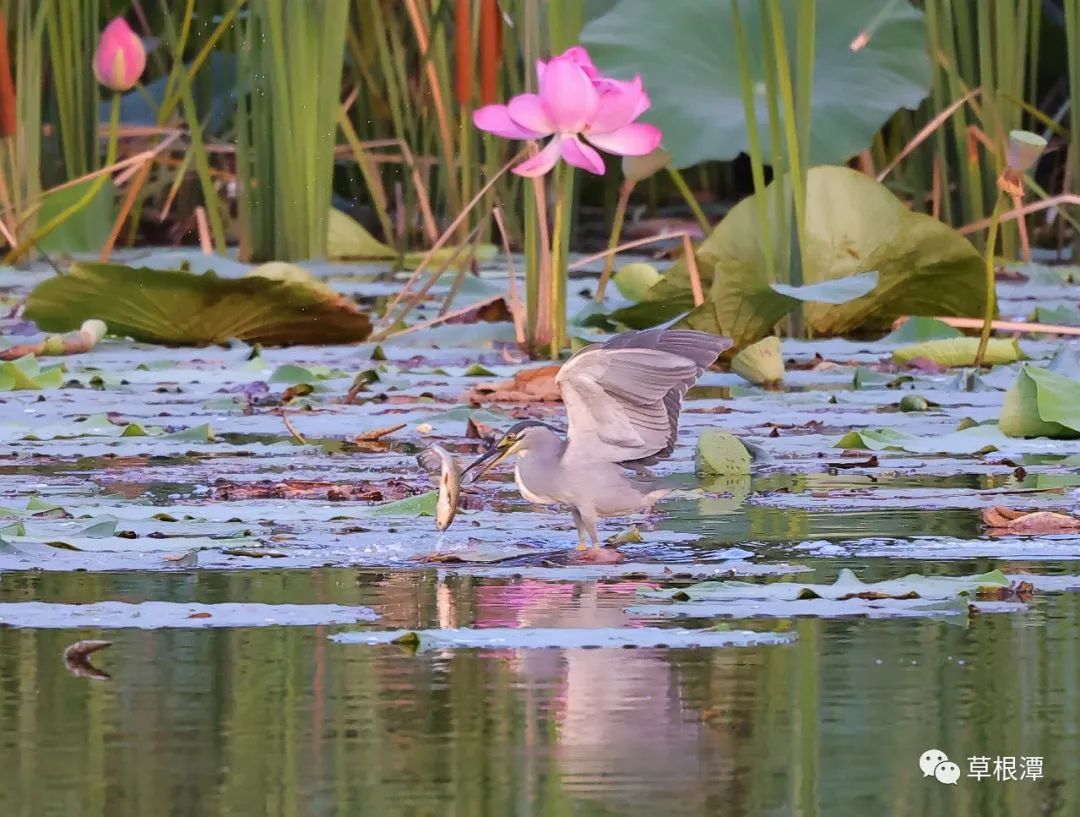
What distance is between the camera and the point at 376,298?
284 inches

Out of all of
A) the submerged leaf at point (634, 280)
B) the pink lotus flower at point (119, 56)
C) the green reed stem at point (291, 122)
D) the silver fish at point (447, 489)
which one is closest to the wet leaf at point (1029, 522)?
the silver fish at point (447, 489)

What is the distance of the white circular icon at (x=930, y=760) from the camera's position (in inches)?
69.8

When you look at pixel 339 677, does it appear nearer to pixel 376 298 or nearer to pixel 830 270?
pixel 830 270

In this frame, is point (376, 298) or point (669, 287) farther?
point (376, 298)

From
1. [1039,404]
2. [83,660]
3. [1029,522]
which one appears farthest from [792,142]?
[83,660]

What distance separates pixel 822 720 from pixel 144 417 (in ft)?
9.03

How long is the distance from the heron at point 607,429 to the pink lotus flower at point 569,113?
1671 millimetres

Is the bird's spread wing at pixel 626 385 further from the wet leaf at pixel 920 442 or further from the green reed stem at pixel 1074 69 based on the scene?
the green reed stem at pixel 1074 69

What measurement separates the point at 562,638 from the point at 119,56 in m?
5.70

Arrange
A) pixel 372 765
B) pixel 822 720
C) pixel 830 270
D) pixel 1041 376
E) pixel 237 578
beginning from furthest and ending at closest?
pixel 830 270 → pixel 1041 376 → pixel 237 578 → pixel 822 720 → pixel 372 765

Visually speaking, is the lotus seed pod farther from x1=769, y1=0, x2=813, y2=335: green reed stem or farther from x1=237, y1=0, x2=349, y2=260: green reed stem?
x1=237, y1=0, x2=349, y2=260: green reed stem

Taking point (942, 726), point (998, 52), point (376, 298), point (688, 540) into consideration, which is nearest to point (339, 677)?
point (942, 726)

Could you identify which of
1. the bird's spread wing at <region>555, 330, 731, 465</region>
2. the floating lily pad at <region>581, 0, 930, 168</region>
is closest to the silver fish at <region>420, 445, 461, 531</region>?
the bird's spread wing at <region>555, 330, 731, 465</region>

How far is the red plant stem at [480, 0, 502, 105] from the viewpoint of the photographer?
720cm
